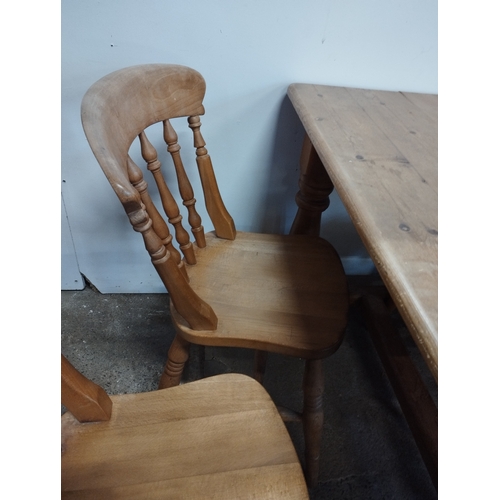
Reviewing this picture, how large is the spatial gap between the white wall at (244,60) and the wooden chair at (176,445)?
686 mm

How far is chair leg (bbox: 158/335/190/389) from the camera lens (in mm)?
819

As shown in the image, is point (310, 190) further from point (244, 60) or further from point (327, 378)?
point (327, 378)

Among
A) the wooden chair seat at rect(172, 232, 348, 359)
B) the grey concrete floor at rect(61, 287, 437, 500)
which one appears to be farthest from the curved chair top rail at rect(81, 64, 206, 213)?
the grey concrete floor at rect(61, 287, 437, 500)

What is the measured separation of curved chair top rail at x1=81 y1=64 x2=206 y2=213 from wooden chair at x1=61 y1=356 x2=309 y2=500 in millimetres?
244

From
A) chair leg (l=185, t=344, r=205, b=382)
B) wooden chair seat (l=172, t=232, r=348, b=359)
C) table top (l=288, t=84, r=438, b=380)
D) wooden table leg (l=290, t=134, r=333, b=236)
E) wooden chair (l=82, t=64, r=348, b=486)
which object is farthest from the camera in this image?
chair leg (l=185, t=344, r=205, b=382)

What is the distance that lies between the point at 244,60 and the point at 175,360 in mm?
694

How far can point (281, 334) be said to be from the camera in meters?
0.72

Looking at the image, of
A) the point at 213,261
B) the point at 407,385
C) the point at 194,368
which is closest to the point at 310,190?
the point at 213,261

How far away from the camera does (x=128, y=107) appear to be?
2.05 feet

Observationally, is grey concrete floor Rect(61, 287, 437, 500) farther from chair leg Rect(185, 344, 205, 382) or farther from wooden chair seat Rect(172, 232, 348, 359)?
wooden chair seat Rect(172, 232, 348, 359)

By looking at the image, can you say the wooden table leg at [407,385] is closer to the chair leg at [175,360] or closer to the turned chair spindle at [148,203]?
the chair leg at [175,360]
